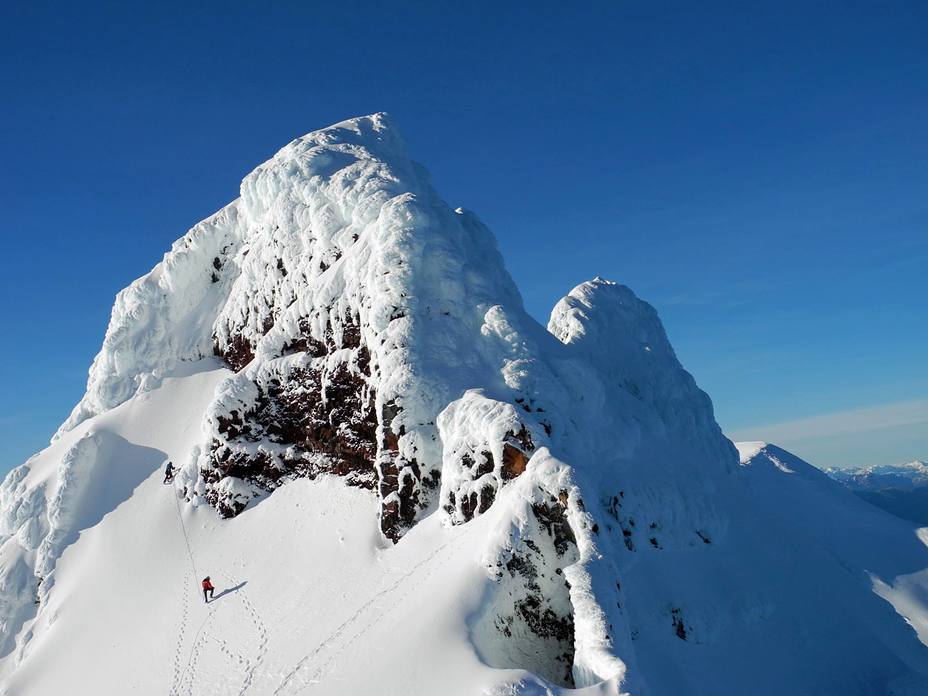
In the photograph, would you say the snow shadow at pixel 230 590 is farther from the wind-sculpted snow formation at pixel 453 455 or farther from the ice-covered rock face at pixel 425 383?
the ice-covered rock face at pixel 425 383

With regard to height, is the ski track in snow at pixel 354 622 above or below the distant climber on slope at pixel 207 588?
below

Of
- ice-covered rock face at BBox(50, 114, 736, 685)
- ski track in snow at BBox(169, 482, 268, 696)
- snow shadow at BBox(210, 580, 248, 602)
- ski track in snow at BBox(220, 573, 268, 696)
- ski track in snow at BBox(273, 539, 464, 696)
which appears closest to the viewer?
ski track in snow at BBox(273, 539, 464, 696)

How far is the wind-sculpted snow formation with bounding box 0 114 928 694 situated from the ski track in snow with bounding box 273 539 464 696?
6.5 inches

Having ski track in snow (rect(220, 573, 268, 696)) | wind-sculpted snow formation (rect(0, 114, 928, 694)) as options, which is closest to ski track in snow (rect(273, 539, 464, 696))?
wind-sculpted snow formation (rect(0, 114, 928, 694))

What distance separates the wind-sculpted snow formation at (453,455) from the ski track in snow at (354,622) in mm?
165

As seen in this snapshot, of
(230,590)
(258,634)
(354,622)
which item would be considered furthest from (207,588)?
(354,622)

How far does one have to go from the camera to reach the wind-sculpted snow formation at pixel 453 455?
25078 mm

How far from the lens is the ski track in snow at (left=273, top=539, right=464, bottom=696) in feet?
82.1

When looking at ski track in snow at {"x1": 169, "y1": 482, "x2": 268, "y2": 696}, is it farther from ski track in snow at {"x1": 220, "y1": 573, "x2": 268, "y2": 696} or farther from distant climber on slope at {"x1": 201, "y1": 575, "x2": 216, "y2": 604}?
distant climber on slope at {"x1": 201, "y1": 575, "x2": 216, "y2": 604}

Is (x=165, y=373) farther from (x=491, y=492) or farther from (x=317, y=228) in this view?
(x=491, y=492)

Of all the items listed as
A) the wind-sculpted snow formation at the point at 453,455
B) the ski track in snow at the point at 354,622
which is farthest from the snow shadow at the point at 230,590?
the ski track in snow at the point at 354,622

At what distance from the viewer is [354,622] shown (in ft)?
88.8

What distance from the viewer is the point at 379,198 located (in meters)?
40.2

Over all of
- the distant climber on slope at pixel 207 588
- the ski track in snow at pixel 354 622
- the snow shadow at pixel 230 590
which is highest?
the distant climber on slope at pixel 207 588
